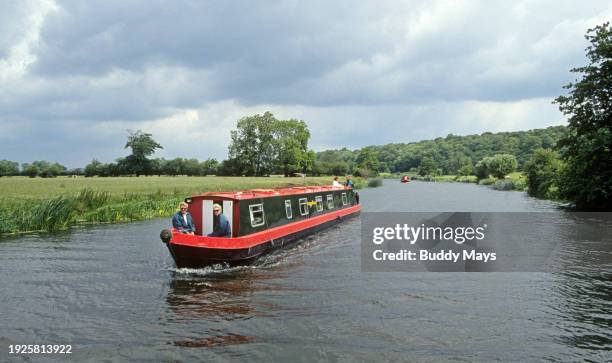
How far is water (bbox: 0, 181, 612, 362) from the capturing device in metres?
7.95

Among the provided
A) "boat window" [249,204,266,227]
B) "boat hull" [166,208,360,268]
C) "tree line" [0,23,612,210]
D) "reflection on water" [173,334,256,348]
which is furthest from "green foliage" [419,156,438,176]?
"reflection on water" [173,334,256,348]

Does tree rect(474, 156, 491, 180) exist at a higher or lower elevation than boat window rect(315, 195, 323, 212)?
higher

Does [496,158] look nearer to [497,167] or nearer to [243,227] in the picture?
[497,167]

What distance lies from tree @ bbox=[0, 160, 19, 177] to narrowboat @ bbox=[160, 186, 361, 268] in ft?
301

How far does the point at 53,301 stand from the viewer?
1081 centimetres

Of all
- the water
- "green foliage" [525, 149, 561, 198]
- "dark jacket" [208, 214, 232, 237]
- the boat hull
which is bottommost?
the water

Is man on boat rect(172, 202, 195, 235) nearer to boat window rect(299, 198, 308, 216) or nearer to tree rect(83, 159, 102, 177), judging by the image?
boat window rect(299, 198, 308, 216)

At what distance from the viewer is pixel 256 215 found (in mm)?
16359

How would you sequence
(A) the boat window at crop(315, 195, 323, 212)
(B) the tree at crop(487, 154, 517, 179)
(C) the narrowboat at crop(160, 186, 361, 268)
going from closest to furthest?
1. (C) the narrowboat at crop(160, 186, 361, 268)
2. (A) the boat window at crop(315, 195, 323, 212)
3. (B) the tree at crop(487, 154, 517, 179)

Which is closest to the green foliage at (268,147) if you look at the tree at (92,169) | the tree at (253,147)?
the tree at (253,147)

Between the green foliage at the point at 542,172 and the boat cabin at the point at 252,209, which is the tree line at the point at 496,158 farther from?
the boat cabin at the point at 252,209

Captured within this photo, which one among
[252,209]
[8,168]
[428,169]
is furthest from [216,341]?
[428,169]

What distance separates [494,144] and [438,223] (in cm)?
18063

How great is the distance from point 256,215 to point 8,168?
3848 inches
